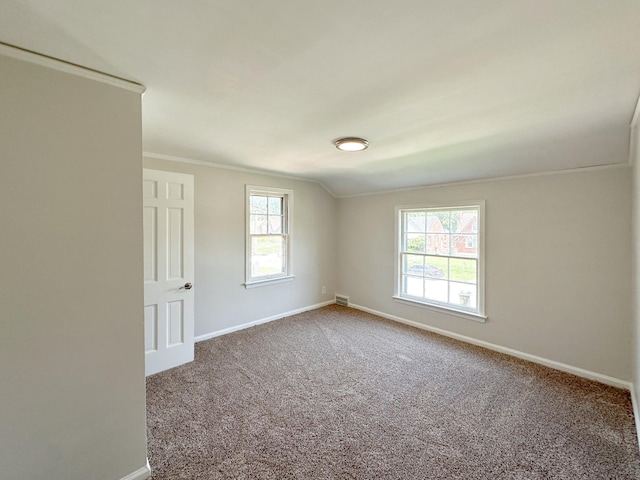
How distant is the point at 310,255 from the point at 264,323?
1.38m

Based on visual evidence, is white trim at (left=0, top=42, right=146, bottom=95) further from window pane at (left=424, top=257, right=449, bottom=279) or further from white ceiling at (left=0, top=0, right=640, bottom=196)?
window pane at (left=424, top=257, right=449, bottom=279)

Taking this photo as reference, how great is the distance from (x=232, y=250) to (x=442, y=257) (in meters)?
2.96

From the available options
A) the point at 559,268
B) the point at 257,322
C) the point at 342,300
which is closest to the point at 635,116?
the point at 559,268

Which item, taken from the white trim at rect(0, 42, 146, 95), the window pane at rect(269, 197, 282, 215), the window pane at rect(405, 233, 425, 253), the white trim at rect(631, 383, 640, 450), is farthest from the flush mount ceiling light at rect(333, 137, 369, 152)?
the white trim at rect(631, 383, 640, 450)

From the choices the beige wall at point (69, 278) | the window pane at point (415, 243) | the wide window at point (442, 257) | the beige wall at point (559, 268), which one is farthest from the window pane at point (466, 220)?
the beige wall at point (69, 278)

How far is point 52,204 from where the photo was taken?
4.58 feet

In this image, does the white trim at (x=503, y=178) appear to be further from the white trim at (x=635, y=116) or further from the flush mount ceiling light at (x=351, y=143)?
the flush mount ceiling light at (x=351, y=143)

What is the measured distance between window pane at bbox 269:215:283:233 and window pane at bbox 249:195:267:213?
19 cm

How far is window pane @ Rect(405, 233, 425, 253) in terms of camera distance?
4211 millimetres

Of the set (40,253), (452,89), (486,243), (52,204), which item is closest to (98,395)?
(40,253)

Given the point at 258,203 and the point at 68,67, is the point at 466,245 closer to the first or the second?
the point at 258,203

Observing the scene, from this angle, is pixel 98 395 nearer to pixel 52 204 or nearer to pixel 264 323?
pixel 52 204

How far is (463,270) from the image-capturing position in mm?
3742

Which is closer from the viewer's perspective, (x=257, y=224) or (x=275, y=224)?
(x=257, y=224)
